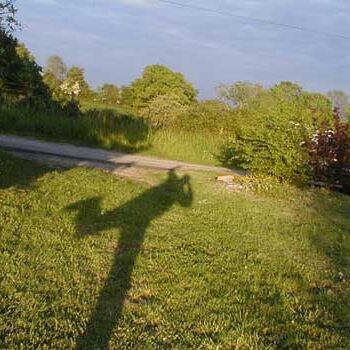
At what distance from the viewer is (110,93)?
49625mm

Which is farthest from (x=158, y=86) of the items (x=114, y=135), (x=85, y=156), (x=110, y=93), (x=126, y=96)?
(x=85, y=156)

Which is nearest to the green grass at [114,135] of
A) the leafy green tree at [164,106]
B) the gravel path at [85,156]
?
the gravel path at [85,156]

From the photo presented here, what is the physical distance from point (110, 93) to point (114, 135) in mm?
29364

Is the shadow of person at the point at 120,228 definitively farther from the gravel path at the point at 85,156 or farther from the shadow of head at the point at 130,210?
the gravel path at the point at 85,156

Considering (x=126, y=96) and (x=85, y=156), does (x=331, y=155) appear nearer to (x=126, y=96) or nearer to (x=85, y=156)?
(x=85, y=156)

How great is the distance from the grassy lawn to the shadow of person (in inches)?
0.8

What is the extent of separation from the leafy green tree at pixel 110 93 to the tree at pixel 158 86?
212 centimetres

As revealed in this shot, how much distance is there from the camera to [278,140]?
14.7 m

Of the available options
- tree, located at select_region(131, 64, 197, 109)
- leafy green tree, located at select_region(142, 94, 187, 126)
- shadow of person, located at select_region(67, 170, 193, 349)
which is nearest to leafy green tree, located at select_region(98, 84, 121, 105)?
tree, located at select_region(131, 64, 197, 109)

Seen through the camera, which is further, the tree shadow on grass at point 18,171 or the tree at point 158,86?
the tree at point 158,86

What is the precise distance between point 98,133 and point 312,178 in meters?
8.36

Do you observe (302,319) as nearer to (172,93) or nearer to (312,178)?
(312,178)

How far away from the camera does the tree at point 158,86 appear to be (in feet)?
148

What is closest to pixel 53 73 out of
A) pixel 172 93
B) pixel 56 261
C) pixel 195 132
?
pixel 172 93
